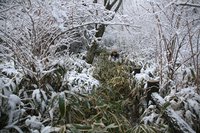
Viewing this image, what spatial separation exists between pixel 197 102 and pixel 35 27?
2109mm

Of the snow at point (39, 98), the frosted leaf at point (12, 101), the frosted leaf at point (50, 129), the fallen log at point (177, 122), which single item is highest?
the frosted leaf at point (12, 101)

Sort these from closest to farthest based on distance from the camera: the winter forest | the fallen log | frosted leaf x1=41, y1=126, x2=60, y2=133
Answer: frosted leaf x1=41, y1=126, x2=60, y2=133 → the winter forest → the fallen log

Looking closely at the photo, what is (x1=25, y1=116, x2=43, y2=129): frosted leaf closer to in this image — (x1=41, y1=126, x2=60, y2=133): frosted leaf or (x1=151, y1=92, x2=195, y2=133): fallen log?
(x1=41, y1=126, x2=60, y2=133): frosted leaf

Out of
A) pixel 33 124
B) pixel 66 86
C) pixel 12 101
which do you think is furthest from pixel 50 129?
pixel 66 86

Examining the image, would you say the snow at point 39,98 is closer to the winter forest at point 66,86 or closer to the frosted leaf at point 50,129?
the winter forest at point 66,86

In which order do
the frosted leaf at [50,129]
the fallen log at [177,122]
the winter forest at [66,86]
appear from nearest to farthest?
the frosted leaf at [50,129] < the winter forest at [66,86] < the fallen log at [177,122]

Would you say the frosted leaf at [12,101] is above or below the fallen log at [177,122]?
above

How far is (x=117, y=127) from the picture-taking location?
2564 millimetres

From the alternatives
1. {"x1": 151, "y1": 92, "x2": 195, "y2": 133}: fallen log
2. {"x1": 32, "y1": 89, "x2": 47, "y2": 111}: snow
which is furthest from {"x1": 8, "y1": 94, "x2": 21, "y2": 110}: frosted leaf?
{"x1": 151, "y1": 92, "x2": 195, "y2": 133}: fallen log

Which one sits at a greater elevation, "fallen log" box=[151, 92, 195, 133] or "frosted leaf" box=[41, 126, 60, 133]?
"frosted leaf" box=[41, 126, 60, 133]

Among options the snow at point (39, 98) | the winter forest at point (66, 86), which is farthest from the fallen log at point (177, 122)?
the snow at point (39, 98)

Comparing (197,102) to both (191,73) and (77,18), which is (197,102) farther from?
(77,18)

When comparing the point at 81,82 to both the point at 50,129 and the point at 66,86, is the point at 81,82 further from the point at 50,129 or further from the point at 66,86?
the point at 50,129

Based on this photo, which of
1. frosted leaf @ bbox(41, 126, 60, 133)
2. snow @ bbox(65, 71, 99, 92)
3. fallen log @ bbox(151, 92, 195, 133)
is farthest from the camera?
snow @ bbox(65, 71, 99, 92)
